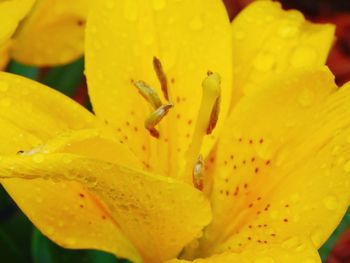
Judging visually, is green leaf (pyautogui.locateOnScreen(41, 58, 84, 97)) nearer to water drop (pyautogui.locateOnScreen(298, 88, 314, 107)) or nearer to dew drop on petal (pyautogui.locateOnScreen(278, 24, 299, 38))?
dew drop on petal (pyautogui.locateOnScreen(278, 24, 299, 38))

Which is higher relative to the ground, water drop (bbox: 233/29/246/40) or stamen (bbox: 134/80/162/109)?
stamen (bbox: 134/80/162/109)

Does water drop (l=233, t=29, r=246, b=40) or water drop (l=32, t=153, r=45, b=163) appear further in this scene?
water drop (l=233, t=29, r=246, b=40)

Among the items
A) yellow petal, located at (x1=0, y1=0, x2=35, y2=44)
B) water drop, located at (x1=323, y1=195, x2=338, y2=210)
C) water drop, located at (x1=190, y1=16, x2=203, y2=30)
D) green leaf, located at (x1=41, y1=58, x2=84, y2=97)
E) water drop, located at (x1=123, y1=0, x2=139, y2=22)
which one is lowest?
green leaf, located at (x1=41, y1=58, x2=84, y2=97)

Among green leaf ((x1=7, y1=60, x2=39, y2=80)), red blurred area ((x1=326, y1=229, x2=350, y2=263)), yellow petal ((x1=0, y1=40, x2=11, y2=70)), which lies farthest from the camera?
red blurred area ((x1=326, y1=229, x2=350, y2=263))

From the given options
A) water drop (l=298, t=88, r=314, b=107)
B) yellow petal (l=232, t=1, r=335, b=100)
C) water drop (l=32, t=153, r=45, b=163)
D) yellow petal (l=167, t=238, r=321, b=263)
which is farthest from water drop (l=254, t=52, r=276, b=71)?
water drop (l=32, t=153, r=45, b=163)

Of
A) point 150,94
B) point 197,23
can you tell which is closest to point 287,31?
point 197,23

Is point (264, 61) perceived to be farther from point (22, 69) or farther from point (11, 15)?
point (22, 69)

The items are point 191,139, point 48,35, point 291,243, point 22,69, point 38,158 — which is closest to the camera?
point 38,158

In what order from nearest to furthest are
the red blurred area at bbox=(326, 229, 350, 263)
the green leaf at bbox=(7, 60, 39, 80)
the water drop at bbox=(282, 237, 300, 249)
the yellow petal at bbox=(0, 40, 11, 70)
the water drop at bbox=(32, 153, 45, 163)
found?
the water drop at bbox=(32, 153, 45, 163) → the water drop at bbox=(282, 237, 300, 249) → the yellow petal at bbox=(0, 40, 11, 70) → the green leaf at bbox=(7, 60, 39, 80) → the red blurred area at bbox=(326, 229, 350, 263)
